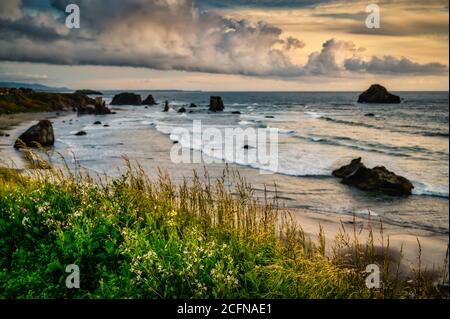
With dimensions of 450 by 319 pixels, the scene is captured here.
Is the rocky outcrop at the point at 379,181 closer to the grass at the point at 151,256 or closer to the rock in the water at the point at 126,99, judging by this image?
the grass at the point at 151,256

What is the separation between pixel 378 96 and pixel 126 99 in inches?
2401

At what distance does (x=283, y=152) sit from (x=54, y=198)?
22353mm

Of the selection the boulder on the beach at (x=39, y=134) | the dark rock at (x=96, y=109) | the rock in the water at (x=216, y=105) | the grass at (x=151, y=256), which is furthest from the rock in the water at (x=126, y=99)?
the grass at (x=151, y=256)

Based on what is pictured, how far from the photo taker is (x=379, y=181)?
690 inches

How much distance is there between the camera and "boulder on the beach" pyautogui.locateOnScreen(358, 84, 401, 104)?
105438mm

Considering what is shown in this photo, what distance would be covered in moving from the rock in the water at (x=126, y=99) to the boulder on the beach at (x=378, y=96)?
55.9 m

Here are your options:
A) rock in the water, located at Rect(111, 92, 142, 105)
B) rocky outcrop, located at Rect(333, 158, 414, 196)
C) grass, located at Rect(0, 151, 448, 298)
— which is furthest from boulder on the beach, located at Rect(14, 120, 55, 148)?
rock in the water, located at Rect(111, 92, 142, 105)

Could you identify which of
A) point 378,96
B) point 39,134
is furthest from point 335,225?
point 378,96

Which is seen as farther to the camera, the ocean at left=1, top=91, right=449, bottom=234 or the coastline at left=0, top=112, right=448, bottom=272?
the ocean at left=1, top=91, right=449, bottom=234

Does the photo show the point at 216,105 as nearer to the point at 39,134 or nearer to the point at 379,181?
the point at 39,134

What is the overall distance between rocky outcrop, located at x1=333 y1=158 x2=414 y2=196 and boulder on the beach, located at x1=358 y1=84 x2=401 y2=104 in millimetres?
93412

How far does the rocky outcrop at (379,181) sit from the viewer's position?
1730 centimetres
